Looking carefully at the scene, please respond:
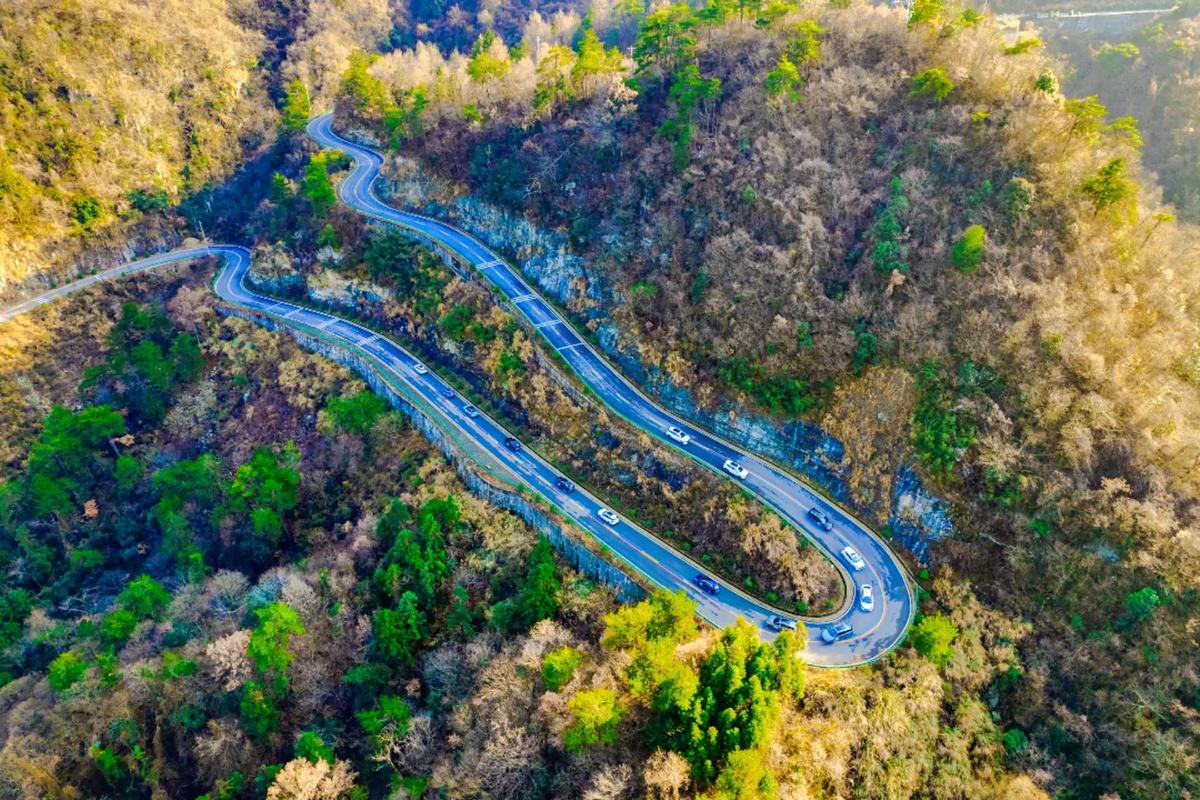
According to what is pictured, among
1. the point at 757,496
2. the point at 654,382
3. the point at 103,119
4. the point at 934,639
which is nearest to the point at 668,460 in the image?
the point at 757,496

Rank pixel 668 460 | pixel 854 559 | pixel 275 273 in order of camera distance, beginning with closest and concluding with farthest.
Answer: pixel 854 559
pixel 668 460
pixel 275 273

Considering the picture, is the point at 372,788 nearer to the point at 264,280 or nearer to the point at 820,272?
the point at 820,272

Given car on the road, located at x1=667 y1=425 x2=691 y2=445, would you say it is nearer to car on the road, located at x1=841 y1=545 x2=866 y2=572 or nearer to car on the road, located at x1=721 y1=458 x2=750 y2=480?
car on the road, located at x1=721 y1=458 x2=750 y2=480

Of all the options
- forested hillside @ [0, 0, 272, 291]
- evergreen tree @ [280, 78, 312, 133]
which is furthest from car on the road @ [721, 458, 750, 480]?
forested hillside @ [0, 0, 272, 291]

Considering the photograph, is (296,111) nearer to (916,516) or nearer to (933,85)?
(933,85)

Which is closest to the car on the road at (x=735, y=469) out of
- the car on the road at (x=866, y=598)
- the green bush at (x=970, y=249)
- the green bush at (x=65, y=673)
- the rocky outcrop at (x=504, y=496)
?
the car on the road at (x=866, y=598)
